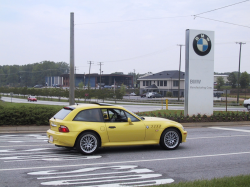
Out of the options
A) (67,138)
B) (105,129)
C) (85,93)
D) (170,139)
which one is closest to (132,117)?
(105,129)

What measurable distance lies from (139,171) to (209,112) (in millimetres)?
13654

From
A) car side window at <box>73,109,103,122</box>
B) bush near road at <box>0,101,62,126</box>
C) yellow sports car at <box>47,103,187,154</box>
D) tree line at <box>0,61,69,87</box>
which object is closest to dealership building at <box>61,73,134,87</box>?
tree line at <box>0,61,69,87</box>

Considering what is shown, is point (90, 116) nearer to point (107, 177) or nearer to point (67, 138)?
point (67, 138)

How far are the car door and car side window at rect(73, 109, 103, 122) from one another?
0.87ft

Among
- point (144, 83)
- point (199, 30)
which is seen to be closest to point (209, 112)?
point (199, 30)

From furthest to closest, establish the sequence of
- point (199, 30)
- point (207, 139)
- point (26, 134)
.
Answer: point (199, 30), point (26, 134), point (207, 139)

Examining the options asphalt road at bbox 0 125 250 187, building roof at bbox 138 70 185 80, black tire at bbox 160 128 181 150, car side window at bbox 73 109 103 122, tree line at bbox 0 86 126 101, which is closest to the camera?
asphalt road at bbox 0 125 250 187

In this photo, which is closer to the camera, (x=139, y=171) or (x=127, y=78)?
(x=139, y=171)

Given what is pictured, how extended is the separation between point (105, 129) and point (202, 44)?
1251 cm

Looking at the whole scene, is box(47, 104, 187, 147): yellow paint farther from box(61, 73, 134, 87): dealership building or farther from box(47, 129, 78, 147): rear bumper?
box(61, 73, 134, 87): dealership building

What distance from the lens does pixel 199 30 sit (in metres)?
19.6

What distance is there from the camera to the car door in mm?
9234

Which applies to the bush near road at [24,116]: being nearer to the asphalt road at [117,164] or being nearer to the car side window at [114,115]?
the asphalt road at [117,164]

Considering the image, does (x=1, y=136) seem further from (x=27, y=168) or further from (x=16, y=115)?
(x=27, y=168)
